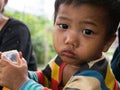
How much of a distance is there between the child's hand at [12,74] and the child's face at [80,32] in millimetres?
112

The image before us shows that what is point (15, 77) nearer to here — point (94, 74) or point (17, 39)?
point (94, 74)

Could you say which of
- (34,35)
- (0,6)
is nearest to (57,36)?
(0,6)

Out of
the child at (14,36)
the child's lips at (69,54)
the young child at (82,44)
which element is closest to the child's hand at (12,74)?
the young child at (82,44)

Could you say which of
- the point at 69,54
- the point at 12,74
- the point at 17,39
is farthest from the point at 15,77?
the point at 17,39

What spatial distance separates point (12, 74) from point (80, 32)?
0.66 feet

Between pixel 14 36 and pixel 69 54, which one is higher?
pixel 69 54

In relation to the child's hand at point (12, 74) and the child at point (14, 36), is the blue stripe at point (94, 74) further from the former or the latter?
the child at point (14, 36)

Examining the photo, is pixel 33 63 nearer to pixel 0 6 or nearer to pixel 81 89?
pixel 0 6

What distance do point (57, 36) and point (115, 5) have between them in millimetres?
170

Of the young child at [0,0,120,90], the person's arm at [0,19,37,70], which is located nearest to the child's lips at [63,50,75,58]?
the young child at [0,0,120,90]

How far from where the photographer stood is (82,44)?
2.50 feet

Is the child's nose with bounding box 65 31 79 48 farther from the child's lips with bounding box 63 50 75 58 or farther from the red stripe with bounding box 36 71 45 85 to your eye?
the red stripe with bounding box 36 71 45 85

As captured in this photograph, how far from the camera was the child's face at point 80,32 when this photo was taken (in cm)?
76

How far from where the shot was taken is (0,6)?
1.37 meters
